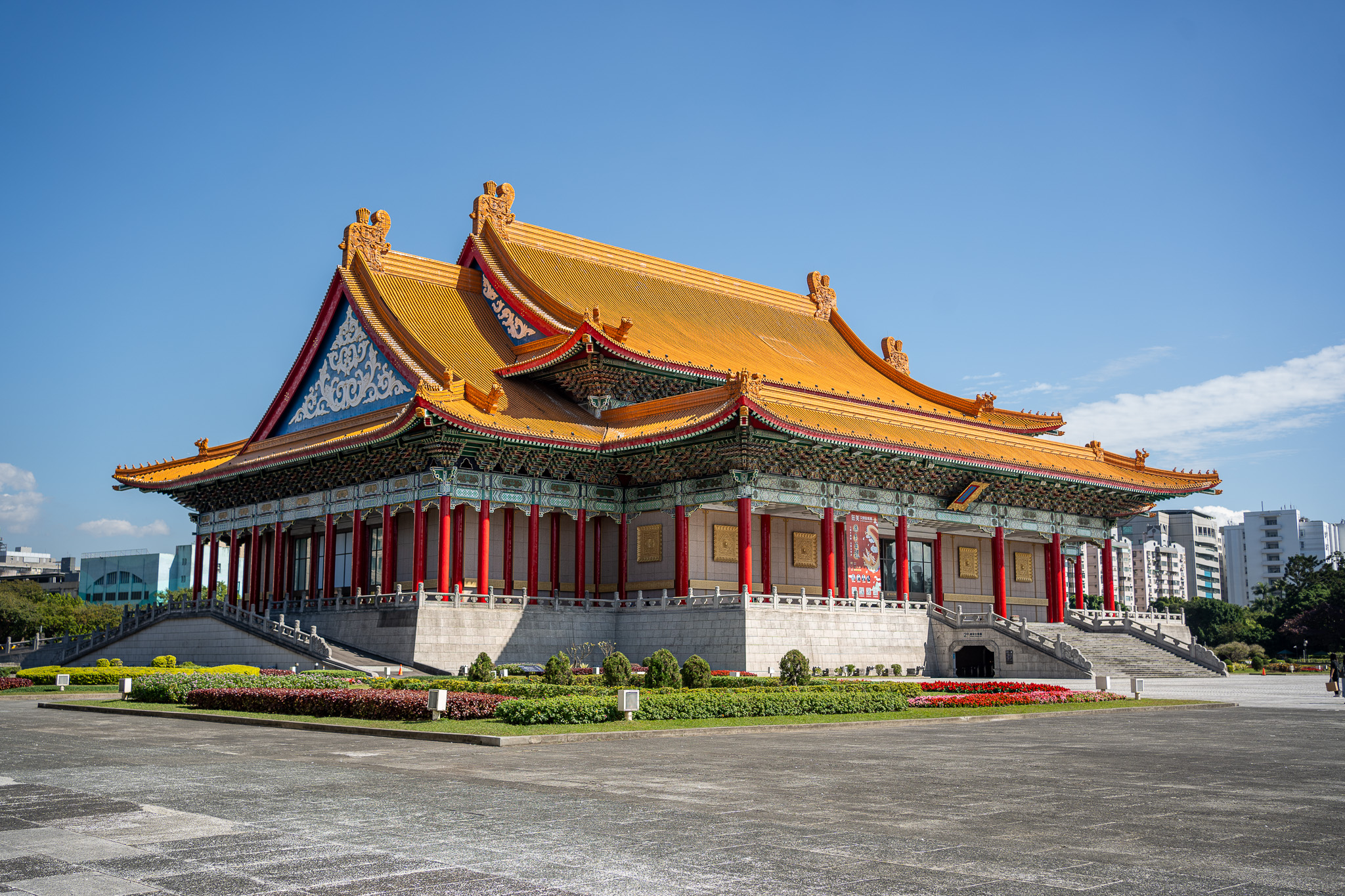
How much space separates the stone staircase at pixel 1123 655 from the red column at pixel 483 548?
1927cm

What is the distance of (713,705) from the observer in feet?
70.2

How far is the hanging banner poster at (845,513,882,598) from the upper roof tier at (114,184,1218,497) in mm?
2916

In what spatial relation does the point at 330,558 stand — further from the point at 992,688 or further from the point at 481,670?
the point at 992,688

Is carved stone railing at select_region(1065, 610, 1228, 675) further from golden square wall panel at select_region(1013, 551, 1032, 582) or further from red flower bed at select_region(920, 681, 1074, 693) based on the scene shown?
red flower bed at select_region(920, 681, 1074, 693)

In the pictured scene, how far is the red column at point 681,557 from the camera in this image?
38375mm

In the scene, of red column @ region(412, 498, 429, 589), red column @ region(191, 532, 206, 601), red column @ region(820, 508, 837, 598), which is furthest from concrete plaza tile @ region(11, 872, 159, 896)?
red column @ region(191, 532, 206, 601)

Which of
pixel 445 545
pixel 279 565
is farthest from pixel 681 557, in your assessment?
pixel 279 565

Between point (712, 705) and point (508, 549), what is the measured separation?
18927mm

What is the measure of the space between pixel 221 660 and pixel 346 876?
3346 centimetres

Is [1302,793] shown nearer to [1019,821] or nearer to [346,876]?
[1019,821]

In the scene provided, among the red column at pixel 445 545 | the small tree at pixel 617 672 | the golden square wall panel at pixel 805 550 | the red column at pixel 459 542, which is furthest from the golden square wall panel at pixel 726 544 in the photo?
the small tree at pixel 617 672

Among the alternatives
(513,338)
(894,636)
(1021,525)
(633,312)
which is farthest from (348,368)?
(1021,525)

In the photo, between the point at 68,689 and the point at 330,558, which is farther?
the point at 330,558

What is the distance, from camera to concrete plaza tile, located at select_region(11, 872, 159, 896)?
7.14m
